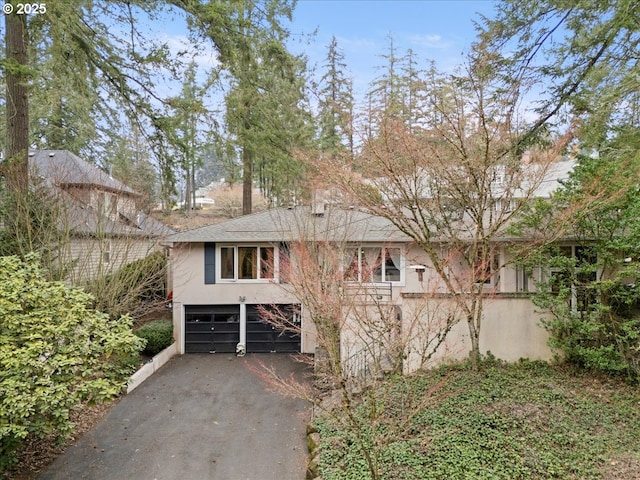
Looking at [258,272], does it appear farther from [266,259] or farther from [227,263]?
[227,263]

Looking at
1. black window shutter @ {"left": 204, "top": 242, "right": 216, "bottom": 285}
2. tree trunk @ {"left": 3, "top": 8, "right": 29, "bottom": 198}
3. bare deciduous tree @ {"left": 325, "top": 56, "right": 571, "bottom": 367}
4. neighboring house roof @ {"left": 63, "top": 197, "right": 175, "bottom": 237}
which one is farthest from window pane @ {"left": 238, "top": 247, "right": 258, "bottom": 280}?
tree trunk @ {"left": 3, "top": 8, "right": 29, "bottom": 198}

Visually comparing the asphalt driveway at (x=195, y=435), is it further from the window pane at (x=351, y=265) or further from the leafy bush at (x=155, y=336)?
the window pane at (x=351, y=265)

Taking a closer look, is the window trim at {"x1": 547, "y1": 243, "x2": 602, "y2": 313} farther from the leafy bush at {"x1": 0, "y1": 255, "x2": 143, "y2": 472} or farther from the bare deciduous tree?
the leafy bush at {"x1": 0, "y1": 255, "x2": 143, "y2": 472}

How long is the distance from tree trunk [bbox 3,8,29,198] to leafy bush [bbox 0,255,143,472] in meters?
4.13

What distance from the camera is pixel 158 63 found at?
31.5 ft

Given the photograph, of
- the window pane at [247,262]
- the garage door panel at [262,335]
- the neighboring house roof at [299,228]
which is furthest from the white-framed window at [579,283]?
the window pane at [247,262]

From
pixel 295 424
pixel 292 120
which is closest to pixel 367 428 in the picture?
pixel 295 424

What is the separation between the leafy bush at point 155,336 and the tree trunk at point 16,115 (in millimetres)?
5888

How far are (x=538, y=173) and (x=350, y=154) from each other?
452 cm

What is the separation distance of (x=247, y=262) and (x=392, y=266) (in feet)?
18.2

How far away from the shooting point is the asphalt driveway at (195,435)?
7.14 metres

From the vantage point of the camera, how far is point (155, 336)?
516 inches

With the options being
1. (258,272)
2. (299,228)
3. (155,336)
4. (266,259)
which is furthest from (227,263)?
(299,228)

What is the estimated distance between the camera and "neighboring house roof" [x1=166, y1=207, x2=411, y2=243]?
12.0m
